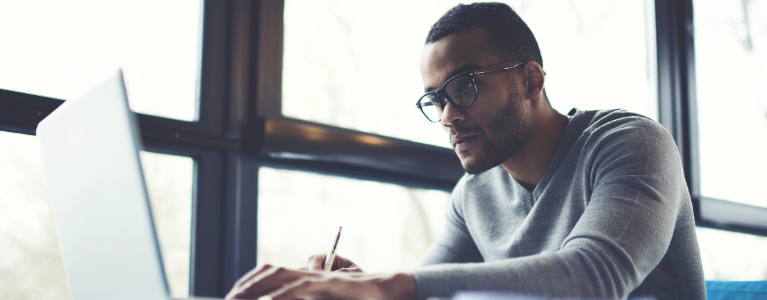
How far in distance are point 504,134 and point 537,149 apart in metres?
0.10

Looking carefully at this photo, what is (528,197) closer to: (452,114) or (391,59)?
(452,114)

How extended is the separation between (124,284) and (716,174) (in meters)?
2.77

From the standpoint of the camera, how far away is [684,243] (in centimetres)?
105

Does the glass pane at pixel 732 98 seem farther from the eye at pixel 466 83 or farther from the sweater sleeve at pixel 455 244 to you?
the eye at pixel 466 83

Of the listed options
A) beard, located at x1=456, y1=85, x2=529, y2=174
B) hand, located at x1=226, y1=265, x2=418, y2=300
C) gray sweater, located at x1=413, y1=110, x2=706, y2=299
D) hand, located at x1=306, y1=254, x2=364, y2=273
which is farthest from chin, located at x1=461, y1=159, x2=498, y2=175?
hand, located at x1=226, y1=265, x2=418, y2=300

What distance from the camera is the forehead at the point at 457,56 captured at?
117 centimetres

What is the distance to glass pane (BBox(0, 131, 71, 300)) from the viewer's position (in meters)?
1.11

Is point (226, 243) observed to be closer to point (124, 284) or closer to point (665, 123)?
point (124, 284)

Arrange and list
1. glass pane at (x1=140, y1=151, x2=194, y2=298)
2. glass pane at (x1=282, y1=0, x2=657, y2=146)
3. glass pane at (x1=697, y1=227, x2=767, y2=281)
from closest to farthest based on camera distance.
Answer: glass pane at (x1=140, y1=151, x2=194, y2=298) < glass pane at (x1=282, y1=0, x2=657, y2=146) < glass pane at (x1=697, y1=227, x2=767, y2=281)

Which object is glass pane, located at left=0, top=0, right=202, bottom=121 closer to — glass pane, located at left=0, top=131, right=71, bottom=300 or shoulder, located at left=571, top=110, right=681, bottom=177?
glass pane, located at left=0, top=131, right=71, bottom=300

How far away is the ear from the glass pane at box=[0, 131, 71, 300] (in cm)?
110

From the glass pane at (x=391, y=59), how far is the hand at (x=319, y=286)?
3.03 feet

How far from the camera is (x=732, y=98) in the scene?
2.67 metres

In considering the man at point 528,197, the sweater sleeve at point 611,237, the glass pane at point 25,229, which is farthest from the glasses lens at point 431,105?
the glass pane at point 25,229
